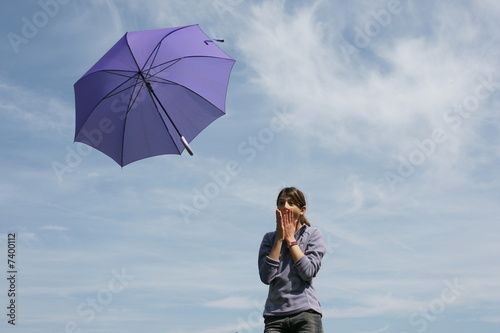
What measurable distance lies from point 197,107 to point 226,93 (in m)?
0.59

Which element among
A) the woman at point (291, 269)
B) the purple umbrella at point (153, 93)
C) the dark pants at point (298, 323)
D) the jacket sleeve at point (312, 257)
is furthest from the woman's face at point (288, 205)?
the purple umbrella at point (153, 93)

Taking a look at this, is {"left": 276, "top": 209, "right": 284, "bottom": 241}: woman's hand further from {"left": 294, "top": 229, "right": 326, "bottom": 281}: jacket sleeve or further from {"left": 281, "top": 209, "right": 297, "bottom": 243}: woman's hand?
{"left": 294, "top": 229, "right": 326, "bottom": 281}: jacket sleeve

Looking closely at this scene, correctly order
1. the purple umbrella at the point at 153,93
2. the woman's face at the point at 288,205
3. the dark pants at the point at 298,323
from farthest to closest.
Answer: the purple umbrella at the point at 153,93 → the woman's face at the point at 288,205 → the dark pants at the point at 298,323

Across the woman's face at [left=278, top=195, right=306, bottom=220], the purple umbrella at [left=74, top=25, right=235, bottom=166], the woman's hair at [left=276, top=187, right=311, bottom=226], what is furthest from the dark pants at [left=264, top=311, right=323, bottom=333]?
the purple umbrella at [left=74, top=25, right=235, bottom=166]

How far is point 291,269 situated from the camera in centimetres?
522

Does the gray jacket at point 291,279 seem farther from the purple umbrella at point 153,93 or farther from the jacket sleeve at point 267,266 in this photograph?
the purple umbrella at point 153,93

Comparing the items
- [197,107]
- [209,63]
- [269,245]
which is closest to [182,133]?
[197,107]

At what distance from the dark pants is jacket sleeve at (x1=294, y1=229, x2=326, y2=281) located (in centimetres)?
33

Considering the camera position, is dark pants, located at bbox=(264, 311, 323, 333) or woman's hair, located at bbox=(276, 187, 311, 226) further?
woman's hair, located at bbox=(276, 187, 311, 226)

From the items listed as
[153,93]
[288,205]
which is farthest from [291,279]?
[153,93]

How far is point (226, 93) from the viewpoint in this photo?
30.9 ft

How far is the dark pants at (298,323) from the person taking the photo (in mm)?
5020

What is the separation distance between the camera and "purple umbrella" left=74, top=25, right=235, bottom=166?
8.91 m

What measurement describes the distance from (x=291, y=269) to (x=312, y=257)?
0.22 m
